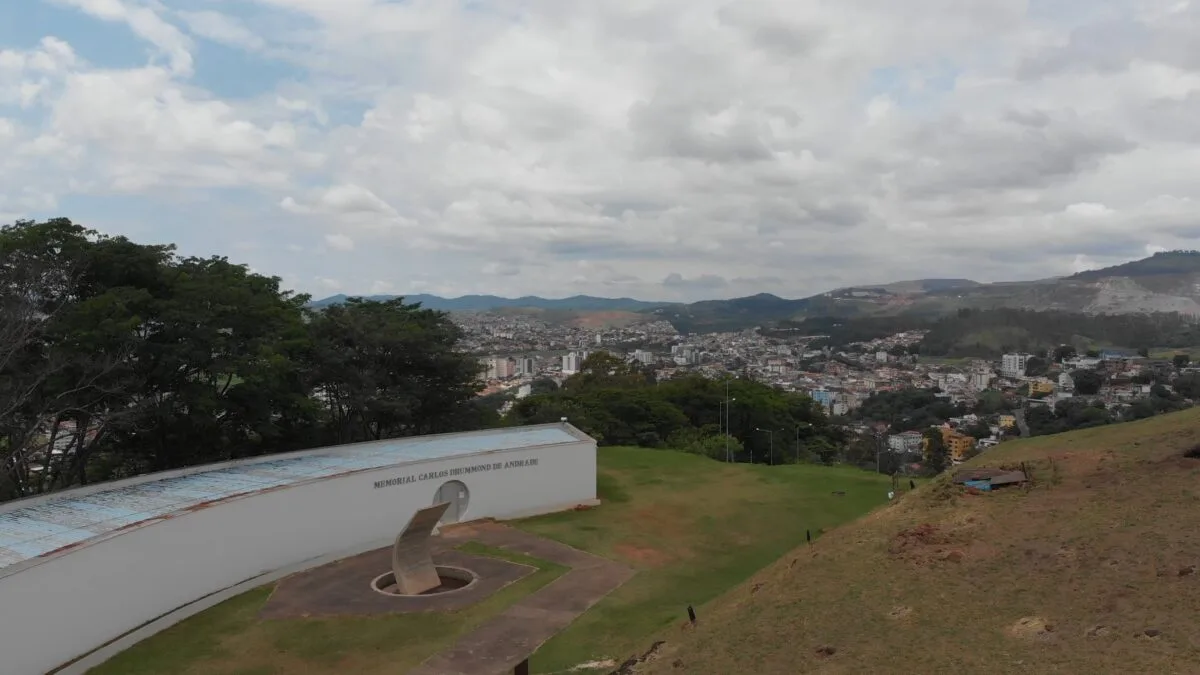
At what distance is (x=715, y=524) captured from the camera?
77.0 feet

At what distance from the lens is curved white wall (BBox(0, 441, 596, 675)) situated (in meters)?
12.9

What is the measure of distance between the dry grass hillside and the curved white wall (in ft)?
33.6

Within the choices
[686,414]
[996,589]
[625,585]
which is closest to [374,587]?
[625,585]

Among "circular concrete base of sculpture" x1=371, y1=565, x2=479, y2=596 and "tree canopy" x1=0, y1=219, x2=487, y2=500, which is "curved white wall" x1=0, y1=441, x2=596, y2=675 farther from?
Result: "tree canopy" x1=0, y1=219, x2=487, y2=500

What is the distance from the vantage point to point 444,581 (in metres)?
18.6

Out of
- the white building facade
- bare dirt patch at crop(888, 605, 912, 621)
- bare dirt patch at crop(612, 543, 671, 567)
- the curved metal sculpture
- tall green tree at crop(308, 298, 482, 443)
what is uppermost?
tall green tree at crop(308, 298, 482, 443)

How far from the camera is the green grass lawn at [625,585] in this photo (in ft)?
45.6

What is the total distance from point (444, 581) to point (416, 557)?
1047 millimetres

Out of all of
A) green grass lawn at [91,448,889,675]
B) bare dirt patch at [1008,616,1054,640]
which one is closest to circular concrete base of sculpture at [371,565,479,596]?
green grass lawn at [91,448,889,675]

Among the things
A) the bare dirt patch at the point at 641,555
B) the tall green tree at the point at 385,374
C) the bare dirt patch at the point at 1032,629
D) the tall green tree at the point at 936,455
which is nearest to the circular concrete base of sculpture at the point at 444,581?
the bare dirt patch at the point at 641,555

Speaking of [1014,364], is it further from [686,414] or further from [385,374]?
[385,374]

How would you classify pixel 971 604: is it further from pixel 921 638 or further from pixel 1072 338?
pixel 1072 338

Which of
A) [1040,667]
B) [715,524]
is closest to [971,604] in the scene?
[1040,667]

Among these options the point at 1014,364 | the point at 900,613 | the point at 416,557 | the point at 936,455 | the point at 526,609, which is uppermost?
the point at 900,613
